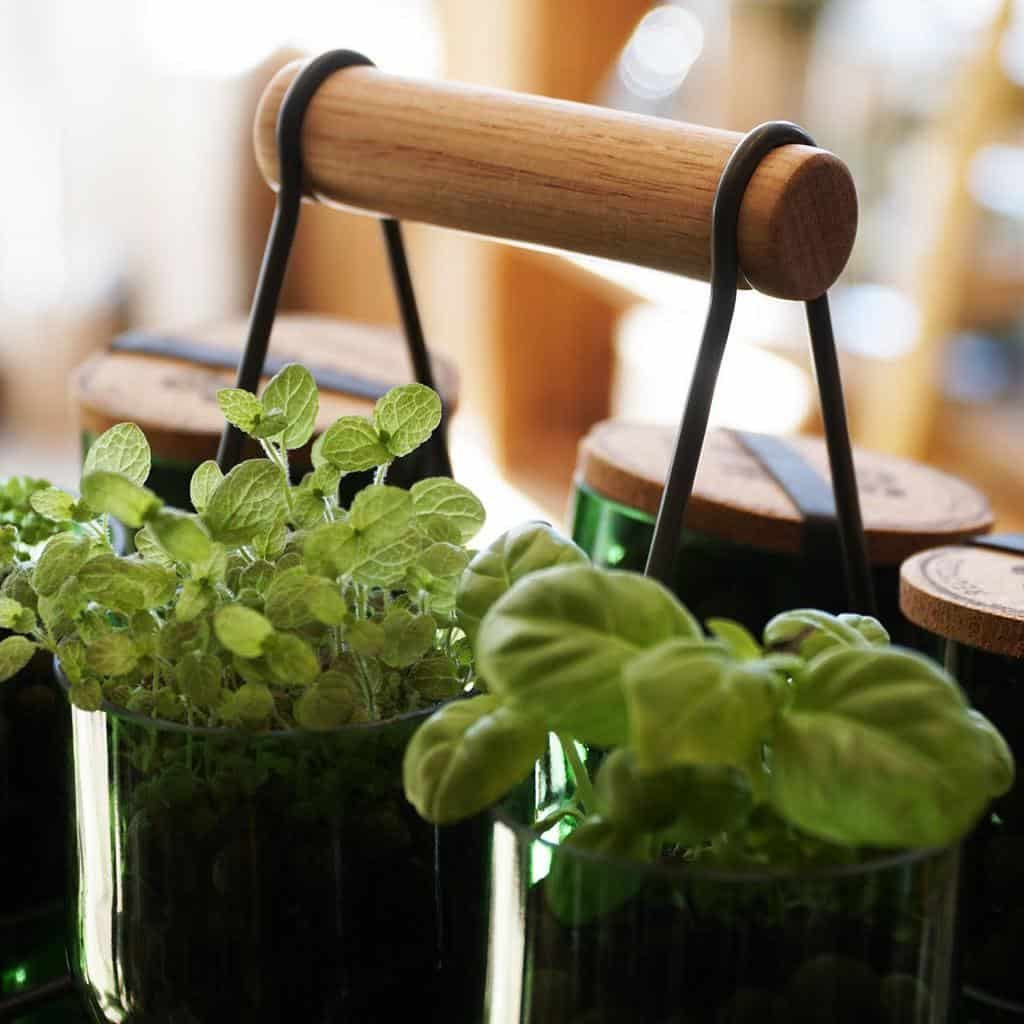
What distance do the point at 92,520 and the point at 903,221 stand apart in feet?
7.67

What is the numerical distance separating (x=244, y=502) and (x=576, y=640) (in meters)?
0.12

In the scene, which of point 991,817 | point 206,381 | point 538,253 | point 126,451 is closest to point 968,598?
point 991,817

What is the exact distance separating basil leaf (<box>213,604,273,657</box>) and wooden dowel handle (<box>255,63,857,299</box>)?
202 millimetres

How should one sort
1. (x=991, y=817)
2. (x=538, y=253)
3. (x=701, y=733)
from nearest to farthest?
(x=701, y=733) → (x=991, y=817) → (x=538, y=253)

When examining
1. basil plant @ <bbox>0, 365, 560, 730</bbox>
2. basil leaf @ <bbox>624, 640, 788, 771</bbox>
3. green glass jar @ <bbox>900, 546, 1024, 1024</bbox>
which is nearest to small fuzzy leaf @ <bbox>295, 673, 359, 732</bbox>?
basil plant @ <bbox>0, 365, 560, 730</bbox>

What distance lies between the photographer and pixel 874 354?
8.06ft

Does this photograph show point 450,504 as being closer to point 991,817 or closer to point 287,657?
point 287,657

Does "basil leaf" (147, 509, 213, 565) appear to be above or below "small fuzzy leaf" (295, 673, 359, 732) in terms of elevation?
above

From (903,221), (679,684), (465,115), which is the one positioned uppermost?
(465,115)

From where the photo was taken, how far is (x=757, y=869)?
0.30 m

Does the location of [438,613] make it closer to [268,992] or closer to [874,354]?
[268,992]

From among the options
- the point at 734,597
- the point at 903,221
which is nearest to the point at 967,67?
the point at 903,221

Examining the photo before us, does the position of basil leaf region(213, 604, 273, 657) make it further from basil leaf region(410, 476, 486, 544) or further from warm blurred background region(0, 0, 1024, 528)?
warm blurred background region(0, 0, 1024, 528)

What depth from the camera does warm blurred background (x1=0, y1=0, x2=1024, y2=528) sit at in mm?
2250
